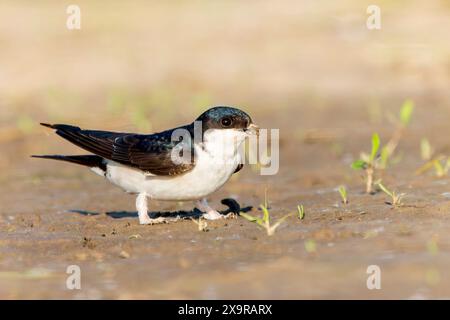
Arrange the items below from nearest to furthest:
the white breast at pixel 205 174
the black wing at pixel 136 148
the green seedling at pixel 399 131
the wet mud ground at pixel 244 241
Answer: the wet mud ground at pixel 244 241
the white breast at pixel 205 174
the black wing at pixel 136 148
the green seedling at pixel 399 131

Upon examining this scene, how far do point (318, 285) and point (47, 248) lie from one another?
1.84 m

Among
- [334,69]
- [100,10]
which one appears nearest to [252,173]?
[334,69]

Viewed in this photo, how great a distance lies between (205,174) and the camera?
5867mm

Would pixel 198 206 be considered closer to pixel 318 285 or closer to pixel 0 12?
pixel 318 285

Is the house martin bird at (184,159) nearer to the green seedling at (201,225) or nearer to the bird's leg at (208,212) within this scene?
the bird's leg at (208,212)

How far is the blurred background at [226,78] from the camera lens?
8344 mm

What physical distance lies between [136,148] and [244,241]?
1.32 metres

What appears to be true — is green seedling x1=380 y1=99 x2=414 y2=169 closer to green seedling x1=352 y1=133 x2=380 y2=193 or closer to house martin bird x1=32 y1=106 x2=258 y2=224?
green seedling x1=352 y1=133 x2=380 y2=193

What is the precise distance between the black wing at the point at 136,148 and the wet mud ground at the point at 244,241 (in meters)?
0.37

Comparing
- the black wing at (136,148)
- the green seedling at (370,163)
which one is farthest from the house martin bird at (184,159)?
the green seedling at (370,163)

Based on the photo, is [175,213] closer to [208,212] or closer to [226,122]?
[208,212]

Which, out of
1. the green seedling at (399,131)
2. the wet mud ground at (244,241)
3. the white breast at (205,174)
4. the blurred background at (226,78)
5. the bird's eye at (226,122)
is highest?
the blurred background at (226,78)

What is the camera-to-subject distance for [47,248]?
17.9 ft

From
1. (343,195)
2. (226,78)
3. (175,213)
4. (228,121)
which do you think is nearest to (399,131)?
(343,195)
